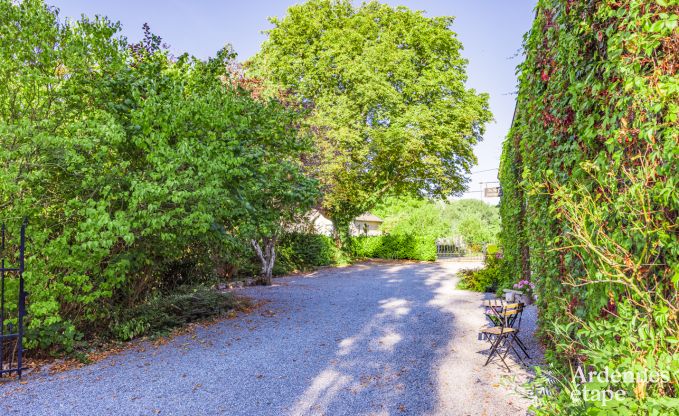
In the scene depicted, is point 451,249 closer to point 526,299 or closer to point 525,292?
point 526,299

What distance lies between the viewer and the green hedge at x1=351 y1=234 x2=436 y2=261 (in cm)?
2440

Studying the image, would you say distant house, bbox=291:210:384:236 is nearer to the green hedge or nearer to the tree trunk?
the green hedge

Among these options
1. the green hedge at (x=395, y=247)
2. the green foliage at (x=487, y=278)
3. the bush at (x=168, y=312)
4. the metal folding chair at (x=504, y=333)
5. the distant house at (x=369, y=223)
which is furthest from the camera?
the distant house at (x=369, y=223)

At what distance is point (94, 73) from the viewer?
5.76m

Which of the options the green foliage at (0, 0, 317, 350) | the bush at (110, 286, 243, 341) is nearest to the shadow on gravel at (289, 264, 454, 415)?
the green foliage at (0, 0, 317, 350)

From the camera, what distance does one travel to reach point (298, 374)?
4.81m

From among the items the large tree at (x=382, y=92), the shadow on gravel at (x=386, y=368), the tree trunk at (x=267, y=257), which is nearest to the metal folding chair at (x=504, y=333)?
the shadow on gravel at (x=386, y=368)

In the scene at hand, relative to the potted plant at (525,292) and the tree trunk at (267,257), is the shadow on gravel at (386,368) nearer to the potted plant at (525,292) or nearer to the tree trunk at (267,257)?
the potted plant at (525,292)

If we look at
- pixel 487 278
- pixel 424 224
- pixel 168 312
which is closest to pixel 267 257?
pixel 168 312

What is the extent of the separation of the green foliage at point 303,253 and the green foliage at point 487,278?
6875 millimetres

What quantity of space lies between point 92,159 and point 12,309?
2059mm

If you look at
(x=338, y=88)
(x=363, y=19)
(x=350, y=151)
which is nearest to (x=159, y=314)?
(x=350, y=151)

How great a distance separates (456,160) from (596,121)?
18.6 metres

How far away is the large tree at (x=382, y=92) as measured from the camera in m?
18.5
